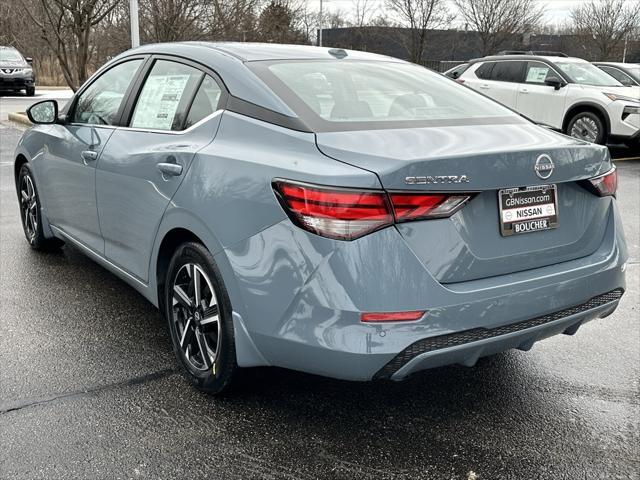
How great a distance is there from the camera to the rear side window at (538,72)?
1258 centimetres

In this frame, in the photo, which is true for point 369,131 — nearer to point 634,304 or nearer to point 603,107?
point 634,304

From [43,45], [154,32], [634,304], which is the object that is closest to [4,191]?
[634,304]

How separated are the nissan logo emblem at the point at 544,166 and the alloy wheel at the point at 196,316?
1410 mm

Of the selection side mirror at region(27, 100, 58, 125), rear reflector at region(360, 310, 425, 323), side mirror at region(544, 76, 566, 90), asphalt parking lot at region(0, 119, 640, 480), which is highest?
side mirror at region(544, 76, 566, 90)

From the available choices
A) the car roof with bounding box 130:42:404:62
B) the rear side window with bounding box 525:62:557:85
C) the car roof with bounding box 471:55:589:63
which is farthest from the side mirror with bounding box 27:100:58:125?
the car roof with bounding box 471:55:589:63

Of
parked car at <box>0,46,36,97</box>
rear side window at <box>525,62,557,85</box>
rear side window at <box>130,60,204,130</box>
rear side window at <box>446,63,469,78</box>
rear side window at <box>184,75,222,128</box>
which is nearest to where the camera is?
rear side window at <box>184,75,222,128</box>

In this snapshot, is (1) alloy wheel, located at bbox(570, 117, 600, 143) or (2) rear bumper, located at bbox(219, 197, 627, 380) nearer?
(2) rear bumper, located at bbox(219, 197, 627, 380)

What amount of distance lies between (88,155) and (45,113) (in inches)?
34.9

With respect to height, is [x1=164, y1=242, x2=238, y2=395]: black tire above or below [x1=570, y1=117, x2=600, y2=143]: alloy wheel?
below

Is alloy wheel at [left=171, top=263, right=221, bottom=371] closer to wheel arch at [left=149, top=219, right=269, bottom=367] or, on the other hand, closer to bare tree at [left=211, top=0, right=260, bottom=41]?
wheel arch at [left=149, top=219, right=269, bottom=367]

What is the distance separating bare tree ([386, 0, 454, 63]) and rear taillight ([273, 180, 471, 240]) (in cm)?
3436

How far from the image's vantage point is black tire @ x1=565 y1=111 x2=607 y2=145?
38.5 feet

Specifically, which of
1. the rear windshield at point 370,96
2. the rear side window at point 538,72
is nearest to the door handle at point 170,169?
the rear windshield at point 370,96

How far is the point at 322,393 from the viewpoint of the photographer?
3.20m
